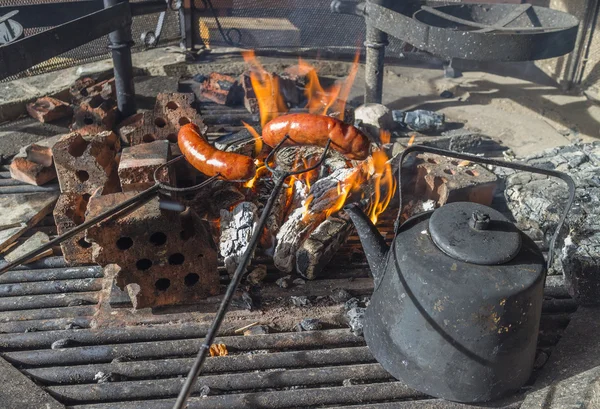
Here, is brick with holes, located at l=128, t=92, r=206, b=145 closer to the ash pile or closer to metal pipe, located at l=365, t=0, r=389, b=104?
metal pipe, located at l=365, t=0, r=389, b=104

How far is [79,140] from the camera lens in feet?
13.1

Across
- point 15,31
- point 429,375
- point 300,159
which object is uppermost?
point 15,31

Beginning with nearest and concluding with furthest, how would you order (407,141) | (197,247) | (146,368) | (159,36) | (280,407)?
(280,407)
(146,368)
(197,247)
(407,141)
(159,36)

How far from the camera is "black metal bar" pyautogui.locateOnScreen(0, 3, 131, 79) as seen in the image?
12.7 ft

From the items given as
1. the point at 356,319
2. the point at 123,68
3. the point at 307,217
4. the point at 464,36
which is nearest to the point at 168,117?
the point at 123,68

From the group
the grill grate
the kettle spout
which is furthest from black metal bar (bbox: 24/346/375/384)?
the kettle spout

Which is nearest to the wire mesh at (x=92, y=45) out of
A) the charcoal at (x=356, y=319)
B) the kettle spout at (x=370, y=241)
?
the kettle spout at (x=370, y=241)

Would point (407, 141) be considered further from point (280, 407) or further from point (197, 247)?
point (280, 407)

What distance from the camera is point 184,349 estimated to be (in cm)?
311

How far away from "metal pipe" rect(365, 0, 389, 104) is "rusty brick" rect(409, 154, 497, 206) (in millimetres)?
1827

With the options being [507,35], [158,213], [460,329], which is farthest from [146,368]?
[507,35]

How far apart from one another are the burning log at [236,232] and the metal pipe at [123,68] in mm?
2286

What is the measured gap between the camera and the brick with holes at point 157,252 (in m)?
3.12

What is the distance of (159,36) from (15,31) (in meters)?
2.72
